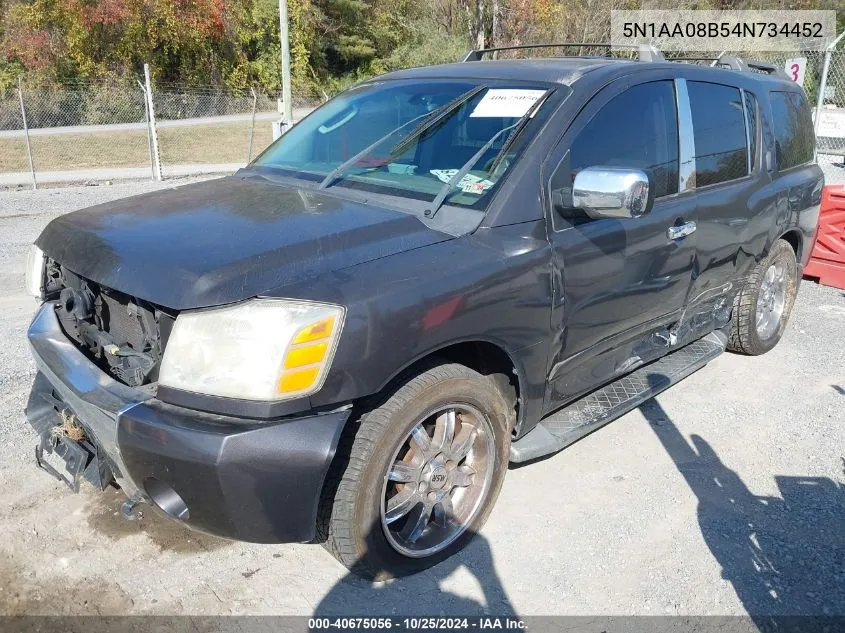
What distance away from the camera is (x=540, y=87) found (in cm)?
325

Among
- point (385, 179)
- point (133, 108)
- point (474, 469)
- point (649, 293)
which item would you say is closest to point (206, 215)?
point (385, 179)

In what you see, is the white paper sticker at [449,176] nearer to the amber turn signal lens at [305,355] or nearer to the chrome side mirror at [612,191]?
the chrome side mirror at [612,191]

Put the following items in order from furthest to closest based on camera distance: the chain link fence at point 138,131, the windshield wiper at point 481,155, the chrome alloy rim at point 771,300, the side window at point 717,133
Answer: the chain link fence at point 138,131
the chrome alloy rim at point 771,300
the side window at point 717,133
the windshield wiper at point 481,155

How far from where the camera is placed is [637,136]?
11.4ft

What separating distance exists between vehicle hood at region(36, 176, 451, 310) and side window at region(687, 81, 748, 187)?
196 cm

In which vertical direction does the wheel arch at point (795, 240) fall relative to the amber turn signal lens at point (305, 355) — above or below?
below

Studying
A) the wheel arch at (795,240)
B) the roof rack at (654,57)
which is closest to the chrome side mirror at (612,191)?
the roof rack at (654,57)

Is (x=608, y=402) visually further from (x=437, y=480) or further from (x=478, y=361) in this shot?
(x=437, y=480)

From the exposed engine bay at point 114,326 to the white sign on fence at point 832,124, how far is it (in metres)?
16.5

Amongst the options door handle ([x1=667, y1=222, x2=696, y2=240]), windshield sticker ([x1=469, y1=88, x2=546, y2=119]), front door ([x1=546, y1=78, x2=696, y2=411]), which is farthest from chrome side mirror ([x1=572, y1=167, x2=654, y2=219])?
door handle ([x1=667, y1=222, x2=696, y2=240])

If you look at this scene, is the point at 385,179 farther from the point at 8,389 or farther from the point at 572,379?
the point at 8,389

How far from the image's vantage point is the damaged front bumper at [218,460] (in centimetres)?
222

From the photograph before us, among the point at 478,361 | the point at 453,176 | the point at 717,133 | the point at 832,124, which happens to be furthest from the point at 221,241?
the point at 832,124

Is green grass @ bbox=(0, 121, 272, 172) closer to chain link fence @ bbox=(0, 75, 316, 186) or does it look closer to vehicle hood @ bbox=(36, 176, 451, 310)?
chain link fence @ bbox=(0, 75, 316, 186)
